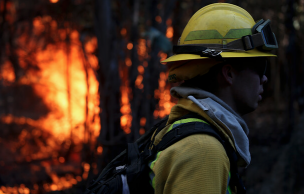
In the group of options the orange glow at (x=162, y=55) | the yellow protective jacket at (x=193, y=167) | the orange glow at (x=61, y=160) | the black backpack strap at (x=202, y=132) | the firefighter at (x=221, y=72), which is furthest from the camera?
the orange glow at (x=61, y=160)

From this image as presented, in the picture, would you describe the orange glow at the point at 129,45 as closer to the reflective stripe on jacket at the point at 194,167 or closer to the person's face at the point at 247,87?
the person's face at the point at 247,87

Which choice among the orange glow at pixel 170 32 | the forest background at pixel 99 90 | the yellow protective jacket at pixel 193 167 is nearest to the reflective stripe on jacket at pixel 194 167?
the yellow protective jacket at pixel 193 167

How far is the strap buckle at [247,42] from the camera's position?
161 centimetres

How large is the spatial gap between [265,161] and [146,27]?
195 inches

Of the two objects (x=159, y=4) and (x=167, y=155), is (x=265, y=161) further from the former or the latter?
(x=167, y=155)

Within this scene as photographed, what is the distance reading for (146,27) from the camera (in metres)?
4.70

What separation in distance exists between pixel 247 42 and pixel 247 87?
0.25 m

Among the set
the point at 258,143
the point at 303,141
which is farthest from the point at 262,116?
the point at 303,141

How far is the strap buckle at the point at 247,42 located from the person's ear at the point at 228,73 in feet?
0.44

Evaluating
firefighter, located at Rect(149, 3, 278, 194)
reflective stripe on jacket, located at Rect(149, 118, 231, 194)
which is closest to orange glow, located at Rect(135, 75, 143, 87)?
firefighter, located at Rect(149, 3, 278, 194)

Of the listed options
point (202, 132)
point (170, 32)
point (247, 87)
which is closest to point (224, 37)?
point (247, 87)

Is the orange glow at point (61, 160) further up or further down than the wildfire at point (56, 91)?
further down

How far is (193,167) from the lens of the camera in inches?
49.9

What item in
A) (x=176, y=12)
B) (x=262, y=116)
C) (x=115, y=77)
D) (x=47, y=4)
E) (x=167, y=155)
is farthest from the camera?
(x=262, y=116)
